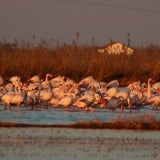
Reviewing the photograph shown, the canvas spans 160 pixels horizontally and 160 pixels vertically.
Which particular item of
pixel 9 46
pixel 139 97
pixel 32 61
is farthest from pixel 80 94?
pixel 9 46

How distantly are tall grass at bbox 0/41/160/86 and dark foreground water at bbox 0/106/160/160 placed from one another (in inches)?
477

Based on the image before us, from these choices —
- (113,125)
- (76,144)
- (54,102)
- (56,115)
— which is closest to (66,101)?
(54,102)

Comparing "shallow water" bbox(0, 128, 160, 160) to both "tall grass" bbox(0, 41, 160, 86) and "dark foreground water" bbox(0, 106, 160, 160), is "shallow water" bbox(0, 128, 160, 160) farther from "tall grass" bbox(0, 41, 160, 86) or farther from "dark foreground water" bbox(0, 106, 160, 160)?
"tall grass" bbox(0, 41, 160, 86)

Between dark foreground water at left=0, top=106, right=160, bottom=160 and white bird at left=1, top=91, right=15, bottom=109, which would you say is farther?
white bird at left=1, top=91, right=15, bottom=109

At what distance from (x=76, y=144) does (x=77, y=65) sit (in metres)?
16.6

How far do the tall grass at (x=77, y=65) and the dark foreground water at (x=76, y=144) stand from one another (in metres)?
12.1

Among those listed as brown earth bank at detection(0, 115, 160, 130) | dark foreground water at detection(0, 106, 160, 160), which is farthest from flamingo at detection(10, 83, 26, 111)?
brown earth bank at detection(0, 115, 160, 130)

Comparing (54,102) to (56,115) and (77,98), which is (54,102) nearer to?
(77,98)

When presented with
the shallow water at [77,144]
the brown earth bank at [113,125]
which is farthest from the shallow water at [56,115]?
the shallow water at [77,144]

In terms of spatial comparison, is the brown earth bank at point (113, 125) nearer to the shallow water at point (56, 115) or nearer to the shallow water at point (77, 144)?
the shallow water at point (77, 144)

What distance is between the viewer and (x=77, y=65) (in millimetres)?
31156

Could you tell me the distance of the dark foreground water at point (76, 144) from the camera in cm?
1331

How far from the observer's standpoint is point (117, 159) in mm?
13031

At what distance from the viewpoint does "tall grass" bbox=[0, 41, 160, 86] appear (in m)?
30.9
